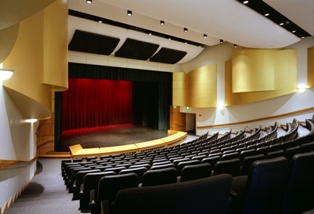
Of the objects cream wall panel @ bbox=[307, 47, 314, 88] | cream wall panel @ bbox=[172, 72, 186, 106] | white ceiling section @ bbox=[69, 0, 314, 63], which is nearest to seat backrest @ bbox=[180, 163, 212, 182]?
white ceiling section @ bbox=[69, 0, 314, 63]

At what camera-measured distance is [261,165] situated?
129 centimetres

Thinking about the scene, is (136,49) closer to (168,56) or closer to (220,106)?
(168,56)

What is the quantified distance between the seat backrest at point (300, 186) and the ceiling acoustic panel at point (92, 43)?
8.86 m

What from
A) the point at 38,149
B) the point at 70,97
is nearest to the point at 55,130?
the point at 38,149

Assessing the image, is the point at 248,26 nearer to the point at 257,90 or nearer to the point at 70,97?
the point at 257,90

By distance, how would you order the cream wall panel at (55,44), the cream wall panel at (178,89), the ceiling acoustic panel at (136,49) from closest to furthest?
the cream wall panel at (55,44) < the ceiling acoustic panel at (136,49) < the cream wall panel at (178,89)

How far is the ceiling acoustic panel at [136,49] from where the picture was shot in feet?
32.6

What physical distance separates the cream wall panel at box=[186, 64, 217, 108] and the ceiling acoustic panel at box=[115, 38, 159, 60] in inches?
130

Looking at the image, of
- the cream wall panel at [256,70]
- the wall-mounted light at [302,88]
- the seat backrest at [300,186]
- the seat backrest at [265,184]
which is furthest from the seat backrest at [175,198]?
the wall-mounted light at [302,88]

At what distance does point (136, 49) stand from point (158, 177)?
31.2 ft

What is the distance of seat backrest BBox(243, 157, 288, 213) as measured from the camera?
1307 mm

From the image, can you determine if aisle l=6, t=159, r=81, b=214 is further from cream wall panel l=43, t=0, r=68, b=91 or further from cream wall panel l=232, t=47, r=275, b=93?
cream wall panel l=232, t=47, r=275, b=93

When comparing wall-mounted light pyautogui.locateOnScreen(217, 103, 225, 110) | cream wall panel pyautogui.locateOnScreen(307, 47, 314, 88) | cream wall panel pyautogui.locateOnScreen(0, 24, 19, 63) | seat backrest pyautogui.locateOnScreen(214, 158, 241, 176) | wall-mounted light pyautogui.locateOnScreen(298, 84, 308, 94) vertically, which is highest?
cream wall panel pyautogui.locateOnScreen(307, 47, 314, 88)

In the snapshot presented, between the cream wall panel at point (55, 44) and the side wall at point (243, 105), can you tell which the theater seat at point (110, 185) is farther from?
the side wall at point (243, 105)
